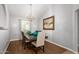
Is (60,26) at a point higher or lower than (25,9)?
lower

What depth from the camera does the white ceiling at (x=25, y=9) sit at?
1.42m

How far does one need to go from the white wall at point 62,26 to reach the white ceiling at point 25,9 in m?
0.11

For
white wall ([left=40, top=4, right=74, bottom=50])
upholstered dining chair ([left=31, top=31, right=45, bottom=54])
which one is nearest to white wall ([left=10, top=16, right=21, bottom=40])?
upholstered dining chair ([left=31, top=31, right=45, bottom=54])

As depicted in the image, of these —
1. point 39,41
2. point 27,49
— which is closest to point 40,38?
point 39,41

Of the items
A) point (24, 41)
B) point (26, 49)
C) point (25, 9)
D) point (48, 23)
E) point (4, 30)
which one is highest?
point (25, 9)

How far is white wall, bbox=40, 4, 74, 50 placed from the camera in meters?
1.45

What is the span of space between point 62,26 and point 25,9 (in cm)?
63

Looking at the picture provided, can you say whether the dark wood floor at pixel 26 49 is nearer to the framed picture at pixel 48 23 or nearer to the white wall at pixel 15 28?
the white wall at pixel 15 28

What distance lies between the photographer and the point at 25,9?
145cm

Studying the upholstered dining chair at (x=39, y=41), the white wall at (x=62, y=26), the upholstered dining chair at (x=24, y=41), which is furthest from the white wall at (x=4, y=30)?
the white wall at (x=62, y=26)

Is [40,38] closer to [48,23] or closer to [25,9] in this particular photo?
[48,23]

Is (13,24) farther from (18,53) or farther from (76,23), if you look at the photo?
(76,23)
